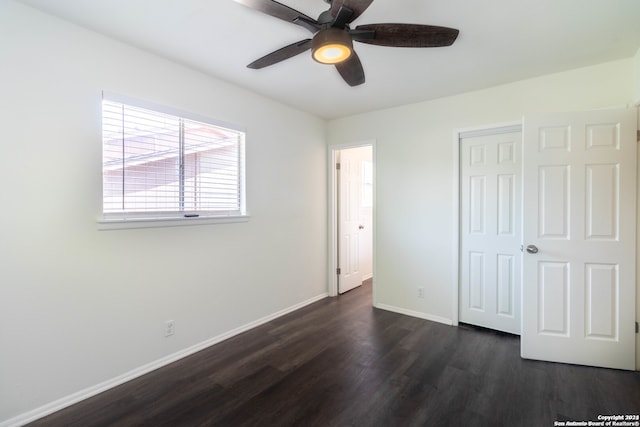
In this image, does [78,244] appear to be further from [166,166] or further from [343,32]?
[343,32]

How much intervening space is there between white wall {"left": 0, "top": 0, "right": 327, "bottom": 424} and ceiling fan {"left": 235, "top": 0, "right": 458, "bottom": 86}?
54.0 inches

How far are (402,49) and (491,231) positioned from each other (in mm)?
2012

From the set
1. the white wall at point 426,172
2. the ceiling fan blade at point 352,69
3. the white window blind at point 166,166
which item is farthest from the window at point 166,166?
the white wall at point 426,172

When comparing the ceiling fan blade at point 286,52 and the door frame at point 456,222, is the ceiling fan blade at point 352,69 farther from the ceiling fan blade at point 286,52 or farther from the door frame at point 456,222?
the door frame at point 456,222

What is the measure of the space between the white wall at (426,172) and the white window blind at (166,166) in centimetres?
178

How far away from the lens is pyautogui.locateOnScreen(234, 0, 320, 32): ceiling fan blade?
1348 mm

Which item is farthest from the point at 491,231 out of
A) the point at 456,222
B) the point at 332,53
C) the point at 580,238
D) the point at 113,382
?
the point at 113,382

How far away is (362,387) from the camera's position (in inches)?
82.3

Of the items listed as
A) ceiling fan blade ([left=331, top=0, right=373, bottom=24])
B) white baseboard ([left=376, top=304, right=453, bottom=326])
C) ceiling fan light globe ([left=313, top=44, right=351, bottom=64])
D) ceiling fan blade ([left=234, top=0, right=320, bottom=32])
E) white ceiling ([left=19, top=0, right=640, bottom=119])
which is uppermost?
white ceiling ([left=19, top=0, right=640, bottom=119])

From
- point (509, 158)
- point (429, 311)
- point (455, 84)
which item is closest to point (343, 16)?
point (455, 84)

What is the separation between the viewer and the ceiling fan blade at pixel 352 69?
5.72 feet

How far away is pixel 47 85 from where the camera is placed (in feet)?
6.01

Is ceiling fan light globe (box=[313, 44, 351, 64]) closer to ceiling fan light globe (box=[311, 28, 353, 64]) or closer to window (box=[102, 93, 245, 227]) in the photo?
ceiling fan light globe (box=[311, 28, 353, 64])

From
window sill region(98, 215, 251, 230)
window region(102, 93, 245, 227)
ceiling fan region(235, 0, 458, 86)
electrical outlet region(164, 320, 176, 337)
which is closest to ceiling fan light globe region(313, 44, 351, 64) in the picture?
ceiling fan region(235, 0, 458, 86)
